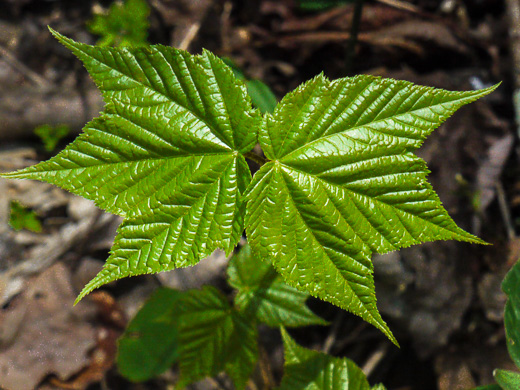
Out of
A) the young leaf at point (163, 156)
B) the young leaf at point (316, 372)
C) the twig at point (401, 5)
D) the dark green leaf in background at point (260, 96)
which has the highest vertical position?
the twig at point (401, 5)

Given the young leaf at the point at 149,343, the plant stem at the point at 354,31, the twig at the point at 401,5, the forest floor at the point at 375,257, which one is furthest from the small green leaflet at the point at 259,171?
the twig at the point at 401,5

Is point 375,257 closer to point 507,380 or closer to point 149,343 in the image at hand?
point 507,380

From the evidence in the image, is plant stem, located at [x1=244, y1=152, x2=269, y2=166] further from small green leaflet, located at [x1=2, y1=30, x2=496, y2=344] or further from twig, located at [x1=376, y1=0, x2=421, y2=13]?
twig, located at [x1=376, y1=0, x2=421, y2=13]

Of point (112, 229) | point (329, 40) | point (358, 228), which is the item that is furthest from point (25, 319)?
point (329, 40)

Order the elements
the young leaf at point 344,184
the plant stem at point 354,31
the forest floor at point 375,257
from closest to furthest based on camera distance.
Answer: the young leaf at point 344,184 < the plant stem at point 354,31 < the forest floor at point 375,257

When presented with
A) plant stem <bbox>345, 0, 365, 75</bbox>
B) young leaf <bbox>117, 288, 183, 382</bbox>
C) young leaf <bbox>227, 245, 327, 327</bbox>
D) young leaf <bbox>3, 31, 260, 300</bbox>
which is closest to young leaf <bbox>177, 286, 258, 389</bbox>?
young leaf <bbox>227, 245, 327, 327</bbox>

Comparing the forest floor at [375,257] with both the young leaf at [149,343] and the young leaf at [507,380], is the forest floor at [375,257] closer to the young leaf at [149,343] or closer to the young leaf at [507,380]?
the young leaf at [149,343]
